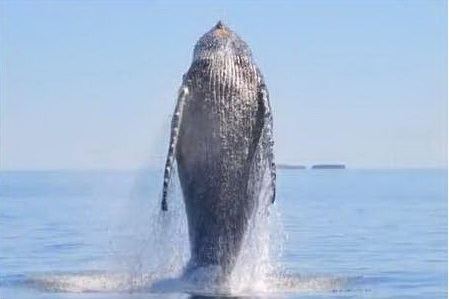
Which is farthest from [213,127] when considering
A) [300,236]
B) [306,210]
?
[306,210]

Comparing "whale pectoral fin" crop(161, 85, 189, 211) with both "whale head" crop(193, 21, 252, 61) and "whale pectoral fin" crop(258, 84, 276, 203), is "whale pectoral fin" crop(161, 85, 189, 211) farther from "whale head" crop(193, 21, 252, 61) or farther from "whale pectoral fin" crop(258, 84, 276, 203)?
"whale pectoral fin" crop(258, 84, 276, 203)

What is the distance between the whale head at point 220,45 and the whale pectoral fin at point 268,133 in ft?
2.31

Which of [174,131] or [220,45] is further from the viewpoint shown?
[220,45]

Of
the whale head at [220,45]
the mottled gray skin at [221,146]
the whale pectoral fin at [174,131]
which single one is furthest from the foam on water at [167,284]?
the whale head at [220,45]

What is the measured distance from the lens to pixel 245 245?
739 inches

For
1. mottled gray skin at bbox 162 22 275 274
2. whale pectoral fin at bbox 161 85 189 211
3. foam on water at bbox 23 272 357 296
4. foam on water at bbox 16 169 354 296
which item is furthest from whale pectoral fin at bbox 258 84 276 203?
foam on water at bbox 23 272 357 296

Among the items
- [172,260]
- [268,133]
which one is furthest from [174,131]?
[172,260]

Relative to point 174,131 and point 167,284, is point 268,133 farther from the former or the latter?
point 167,284

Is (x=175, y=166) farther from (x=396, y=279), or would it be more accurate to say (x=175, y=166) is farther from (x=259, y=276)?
(x=396, y=279)

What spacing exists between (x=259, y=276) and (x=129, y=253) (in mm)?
2366

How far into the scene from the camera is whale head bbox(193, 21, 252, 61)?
18469mm

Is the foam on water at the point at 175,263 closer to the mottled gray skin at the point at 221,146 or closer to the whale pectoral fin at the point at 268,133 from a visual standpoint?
the mottled gray skin at the point at 221,146

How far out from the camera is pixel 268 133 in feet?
59.9

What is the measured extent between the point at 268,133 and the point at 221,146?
73cm
